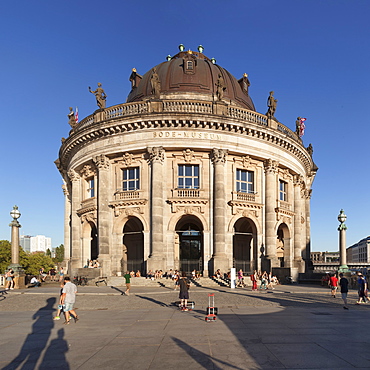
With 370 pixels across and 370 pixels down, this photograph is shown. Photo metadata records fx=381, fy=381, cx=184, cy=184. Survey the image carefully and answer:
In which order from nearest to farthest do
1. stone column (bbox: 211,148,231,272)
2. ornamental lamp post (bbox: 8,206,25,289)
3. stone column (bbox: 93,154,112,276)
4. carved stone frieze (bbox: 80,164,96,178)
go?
ornamental lamp post (bbox: 8,206,25,289)
stone column (bbox: 211,148,231,272)
stone column (bbox: 93,154,112,276)
carved stone frieze (bbox: 80,164,96,178)

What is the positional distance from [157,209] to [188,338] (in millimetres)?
21948

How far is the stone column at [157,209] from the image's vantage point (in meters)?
30.9

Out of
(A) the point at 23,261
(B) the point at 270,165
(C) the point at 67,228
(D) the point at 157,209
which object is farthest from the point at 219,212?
(A) the point at 23,261

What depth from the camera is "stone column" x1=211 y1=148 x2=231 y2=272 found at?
104 feet

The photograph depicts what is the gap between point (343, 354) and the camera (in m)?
8.45

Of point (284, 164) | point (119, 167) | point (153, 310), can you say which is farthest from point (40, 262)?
point (153, 310)

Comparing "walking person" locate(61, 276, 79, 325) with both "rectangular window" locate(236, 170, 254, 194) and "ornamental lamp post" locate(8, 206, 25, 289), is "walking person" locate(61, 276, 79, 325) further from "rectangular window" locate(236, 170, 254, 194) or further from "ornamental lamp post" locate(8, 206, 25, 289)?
"rectangular window" locate(236, 170, 254, 194)

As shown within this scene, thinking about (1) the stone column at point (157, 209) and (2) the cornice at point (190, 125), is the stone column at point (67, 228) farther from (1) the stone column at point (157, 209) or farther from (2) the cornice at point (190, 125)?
(1) the stone column at point (157, 209)

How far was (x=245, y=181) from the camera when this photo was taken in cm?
3594

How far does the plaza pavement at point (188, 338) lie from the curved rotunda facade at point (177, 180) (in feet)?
49.9

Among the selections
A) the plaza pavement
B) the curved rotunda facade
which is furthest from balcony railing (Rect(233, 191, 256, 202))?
the plaza pavement

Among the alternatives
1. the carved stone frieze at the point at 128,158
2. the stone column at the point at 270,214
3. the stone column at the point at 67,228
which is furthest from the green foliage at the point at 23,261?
the stone column at the point at 270,214

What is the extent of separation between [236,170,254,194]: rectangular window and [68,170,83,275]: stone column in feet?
53.1

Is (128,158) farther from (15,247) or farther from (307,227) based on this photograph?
(307,227)
